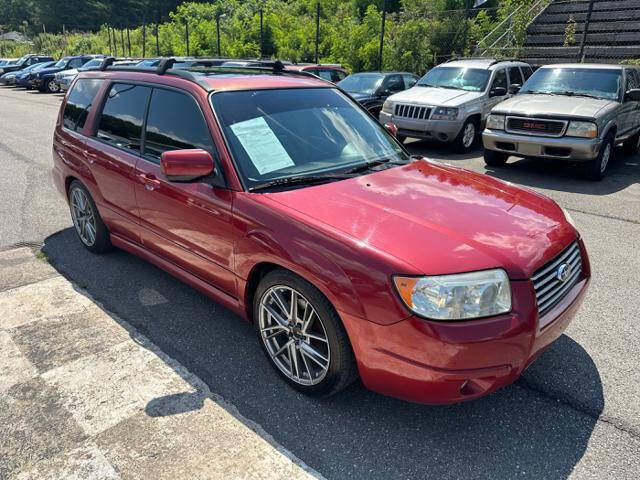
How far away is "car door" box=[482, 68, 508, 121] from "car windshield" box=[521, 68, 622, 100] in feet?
4.53

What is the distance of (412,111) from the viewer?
9.99 meters

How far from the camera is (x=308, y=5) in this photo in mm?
34031

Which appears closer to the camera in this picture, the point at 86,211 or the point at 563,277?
the point at 563,277

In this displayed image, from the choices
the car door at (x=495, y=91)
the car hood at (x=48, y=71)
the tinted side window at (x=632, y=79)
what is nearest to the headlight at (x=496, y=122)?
the car door at (x=495, y=91)

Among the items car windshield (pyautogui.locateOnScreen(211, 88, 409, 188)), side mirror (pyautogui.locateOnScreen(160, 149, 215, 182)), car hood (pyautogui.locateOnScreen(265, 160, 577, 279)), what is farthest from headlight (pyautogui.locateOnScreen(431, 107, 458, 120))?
side mirror (pyautogui.locateOnScreen(160, 149, 215, 182))

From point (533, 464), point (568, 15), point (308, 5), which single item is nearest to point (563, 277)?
point (533, 464)

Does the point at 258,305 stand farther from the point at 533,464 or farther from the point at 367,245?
the point at 533,464

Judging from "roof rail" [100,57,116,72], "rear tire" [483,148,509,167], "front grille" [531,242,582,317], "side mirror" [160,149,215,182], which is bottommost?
"rear tire" [483,148,509,167]

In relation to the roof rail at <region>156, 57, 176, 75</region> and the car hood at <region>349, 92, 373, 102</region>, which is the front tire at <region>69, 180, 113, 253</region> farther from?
the car hood at <region>349, 92, 373, 102</region>

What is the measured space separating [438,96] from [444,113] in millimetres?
669

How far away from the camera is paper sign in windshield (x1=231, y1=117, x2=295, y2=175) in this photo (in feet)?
10.3

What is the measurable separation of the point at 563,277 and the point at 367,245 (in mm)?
1138

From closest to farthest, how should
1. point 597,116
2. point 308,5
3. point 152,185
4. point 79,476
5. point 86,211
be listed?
point 79,476, point 152,185, point 86,211, point 597,116, point 308,5

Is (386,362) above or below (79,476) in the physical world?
above
